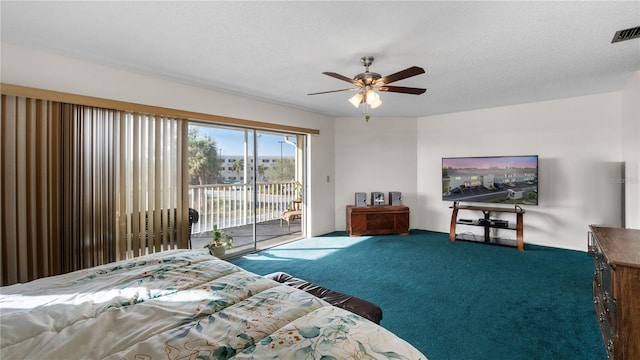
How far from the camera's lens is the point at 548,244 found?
4.52 meters

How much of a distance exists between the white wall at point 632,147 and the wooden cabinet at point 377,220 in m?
2.89

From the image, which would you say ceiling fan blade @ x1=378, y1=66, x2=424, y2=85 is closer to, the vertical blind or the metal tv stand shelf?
the vertical blind

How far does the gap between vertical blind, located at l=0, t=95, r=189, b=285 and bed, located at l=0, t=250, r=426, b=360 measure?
1.54 meters

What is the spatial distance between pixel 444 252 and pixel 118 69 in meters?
4.70

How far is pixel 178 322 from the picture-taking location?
3.49ft

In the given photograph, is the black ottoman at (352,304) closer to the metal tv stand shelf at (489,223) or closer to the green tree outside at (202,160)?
the green tree outside at (202,160)

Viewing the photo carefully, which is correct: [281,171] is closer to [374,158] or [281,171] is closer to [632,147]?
[374,158]

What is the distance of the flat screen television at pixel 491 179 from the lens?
4.44 metres

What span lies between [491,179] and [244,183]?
160 inches

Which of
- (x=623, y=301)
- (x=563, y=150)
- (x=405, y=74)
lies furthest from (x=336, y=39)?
(x=563, y=150)

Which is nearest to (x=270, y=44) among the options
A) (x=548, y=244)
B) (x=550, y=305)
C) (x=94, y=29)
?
(x=94, y=29)

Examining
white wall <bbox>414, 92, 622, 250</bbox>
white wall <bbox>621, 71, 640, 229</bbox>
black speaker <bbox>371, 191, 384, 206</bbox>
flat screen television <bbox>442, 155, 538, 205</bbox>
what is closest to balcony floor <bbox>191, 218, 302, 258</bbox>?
black speaker <bbox>371, 191, 384, 206</bbox>

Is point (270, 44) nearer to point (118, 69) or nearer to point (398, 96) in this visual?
point (118, 69)

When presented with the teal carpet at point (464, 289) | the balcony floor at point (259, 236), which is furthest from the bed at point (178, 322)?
the balcony floor at point (259, 236)
